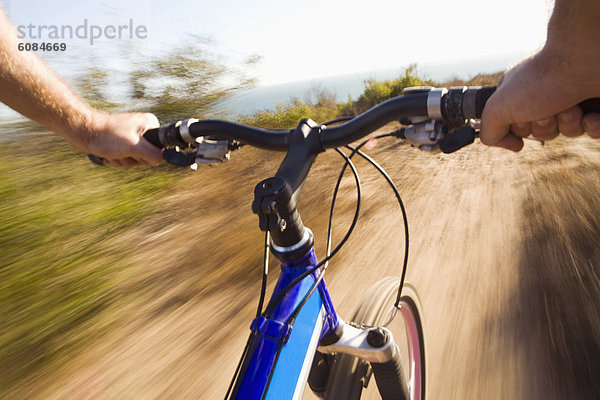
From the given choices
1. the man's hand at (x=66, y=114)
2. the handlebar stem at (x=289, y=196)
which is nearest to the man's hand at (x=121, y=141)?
the man's hand at (x=66, y=114)

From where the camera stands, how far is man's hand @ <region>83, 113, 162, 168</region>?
4.95 ft

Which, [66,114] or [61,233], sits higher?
[66,114]

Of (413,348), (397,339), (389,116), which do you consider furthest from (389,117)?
(397,339)

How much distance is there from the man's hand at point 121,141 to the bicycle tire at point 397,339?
1.20 metres

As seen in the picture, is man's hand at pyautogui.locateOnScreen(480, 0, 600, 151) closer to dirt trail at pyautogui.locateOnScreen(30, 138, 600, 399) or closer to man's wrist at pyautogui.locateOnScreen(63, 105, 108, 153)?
man's wrist at pyautogui.locateOnScreen(63, 105, 108, 153)

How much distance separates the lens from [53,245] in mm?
3248

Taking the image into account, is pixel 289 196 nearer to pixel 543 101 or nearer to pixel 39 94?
pixel 543 101

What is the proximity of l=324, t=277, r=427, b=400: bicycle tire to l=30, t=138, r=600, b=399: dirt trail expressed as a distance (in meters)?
0.27

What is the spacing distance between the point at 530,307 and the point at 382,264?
4.02 ft

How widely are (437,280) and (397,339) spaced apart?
97cm

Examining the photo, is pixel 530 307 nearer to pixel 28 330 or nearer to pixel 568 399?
pixel 568 399

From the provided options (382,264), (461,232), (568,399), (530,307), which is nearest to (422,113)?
(568,399)

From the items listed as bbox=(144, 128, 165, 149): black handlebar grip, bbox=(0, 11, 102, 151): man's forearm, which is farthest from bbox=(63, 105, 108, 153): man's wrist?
bbox=(144, 128, 165, 149): black handlebar grip

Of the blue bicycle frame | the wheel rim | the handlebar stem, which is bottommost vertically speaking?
the wheel rim
